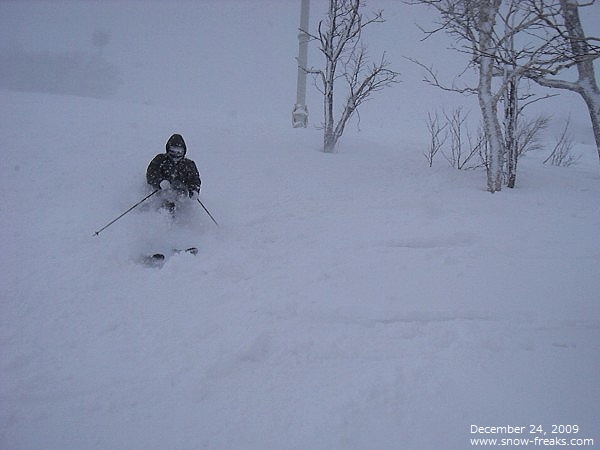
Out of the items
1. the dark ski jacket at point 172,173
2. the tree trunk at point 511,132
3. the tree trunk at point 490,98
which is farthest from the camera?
the tree trunk at point 511,132

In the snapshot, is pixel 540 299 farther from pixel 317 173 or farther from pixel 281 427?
pixel 317 173

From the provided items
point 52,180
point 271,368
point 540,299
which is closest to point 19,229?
point 52,180

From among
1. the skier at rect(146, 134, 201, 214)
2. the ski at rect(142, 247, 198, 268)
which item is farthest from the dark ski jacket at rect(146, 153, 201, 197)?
the ski at rect(142, 247, 198, 268)

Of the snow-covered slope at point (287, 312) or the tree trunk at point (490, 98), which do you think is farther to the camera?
the tree trunk at point (490, 98)

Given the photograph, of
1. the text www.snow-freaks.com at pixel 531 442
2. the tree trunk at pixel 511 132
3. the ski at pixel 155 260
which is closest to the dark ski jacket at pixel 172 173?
the ski at pixel 155 260

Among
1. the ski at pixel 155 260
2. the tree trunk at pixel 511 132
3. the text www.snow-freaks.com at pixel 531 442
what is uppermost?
the tree trunk at pixel 511 132

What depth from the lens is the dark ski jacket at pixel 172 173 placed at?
5711mm

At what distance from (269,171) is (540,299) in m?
5.93

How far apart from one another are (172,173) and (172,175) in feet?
0.13

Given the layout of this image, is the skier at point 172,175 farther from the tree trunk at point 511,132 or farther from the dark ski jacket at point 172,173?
the tree trunk at point 511,132

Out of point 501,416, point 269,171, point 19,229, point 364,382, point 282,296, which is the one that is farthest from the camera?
point 269,171

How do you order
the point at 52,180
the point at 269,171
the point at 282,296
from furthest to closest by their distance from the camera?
the point at 269,171
the point at 52,180
the point at 282,296

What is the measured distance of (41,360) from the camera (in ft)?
10.4

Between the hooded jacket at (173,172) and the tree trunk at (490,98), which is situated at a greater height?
the tree trunk at (490,98)
